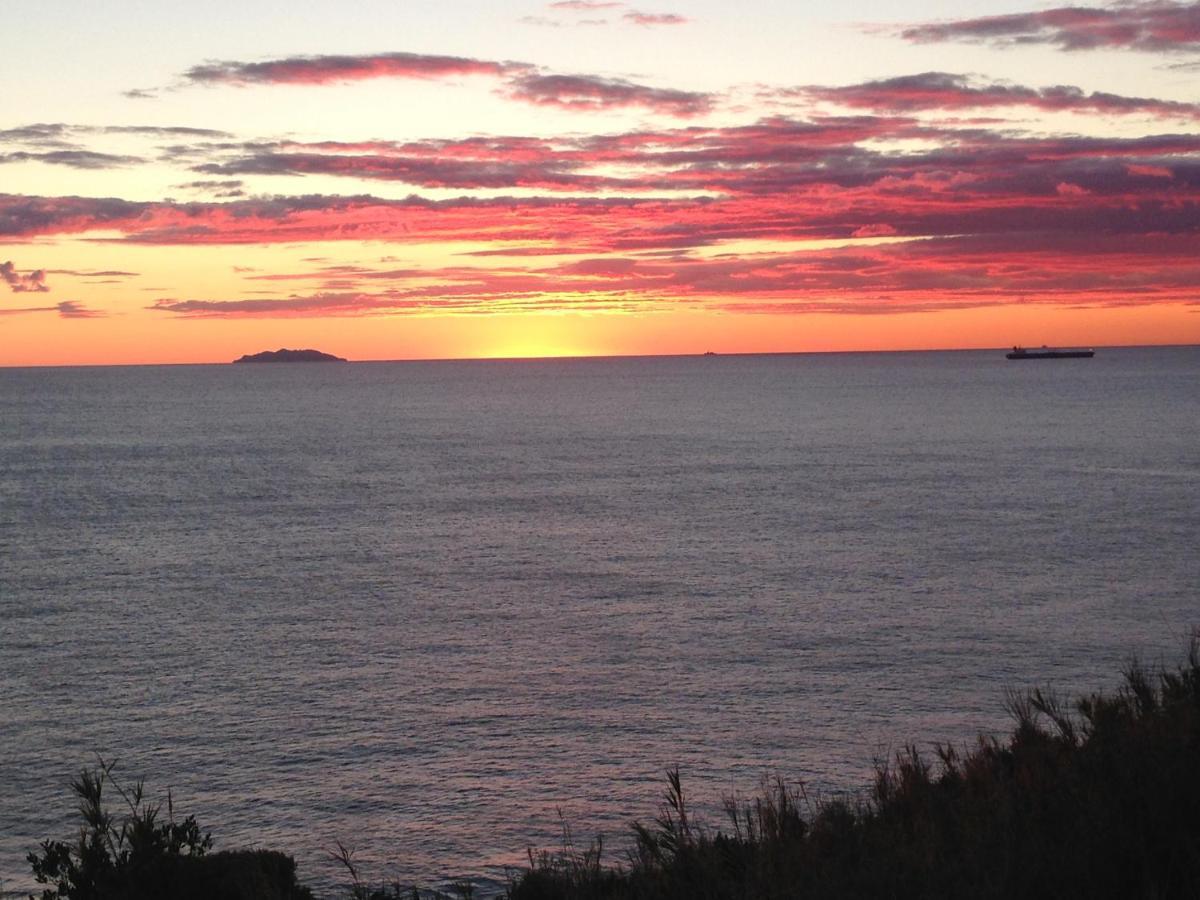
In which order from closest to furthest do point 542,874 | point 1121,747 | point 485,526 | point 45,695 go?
point 1121,747 < point 542,874 < point 45,695 < point 485,526

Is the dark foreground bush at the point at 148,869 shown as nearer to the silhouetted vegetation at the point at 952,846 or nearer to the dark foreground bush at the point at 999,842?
the silhouetted vegetation at the point at 952,846

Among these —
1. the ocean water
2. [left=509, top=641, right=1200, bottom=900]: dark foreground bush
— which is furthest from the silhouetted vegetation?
the ocean water

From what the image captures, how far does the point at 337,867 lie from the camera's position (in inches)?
1046

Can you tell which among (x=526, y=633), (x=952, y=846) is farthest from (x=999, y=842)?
(x=526, y=633)

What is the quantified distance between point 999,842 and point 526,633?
36081 mm

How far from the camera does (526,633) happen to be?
46500 mm

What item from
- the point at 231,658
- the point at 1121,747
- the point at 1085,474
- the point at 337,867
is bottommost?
the point at 337,867

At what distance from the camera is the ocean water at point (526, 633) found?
30.9m

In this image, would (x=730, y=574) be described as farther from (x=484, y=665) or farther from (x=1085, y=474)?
(x=1085, y=474)

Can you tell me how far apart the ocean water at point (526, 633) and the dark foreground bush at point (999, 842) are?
46.6 ft

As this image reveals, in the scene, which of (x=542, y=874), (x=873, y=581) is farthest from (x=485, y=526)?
(x=542, y=874)

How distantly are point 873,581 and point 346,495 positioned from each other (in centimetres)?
4876

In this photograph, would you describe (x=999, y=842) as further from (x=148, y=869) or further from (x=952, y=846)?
(x=148, y=869)

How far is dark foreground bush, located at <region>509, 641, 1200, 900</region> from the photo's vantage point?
10.0 m
